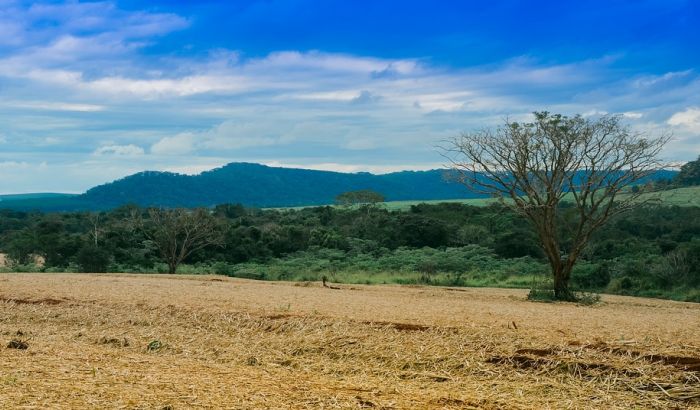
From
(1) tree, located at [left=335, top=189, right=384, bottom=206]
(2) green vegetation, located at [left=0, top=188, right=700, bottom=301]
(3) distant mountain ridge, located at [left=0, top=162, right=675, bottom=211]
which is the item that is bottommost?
(2) green vegetation, located at [left=0, top=188, right=700, bottom=301]

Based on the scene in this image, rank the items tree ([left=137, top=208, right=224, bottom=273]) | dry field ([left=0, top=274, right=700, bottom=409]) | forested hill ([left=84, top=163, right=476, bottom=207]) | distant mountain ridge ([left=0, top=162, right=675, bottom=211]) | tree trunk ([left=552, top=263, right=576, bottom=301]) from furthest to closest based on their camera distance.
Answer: forested hill ([left=84, top=163, right=476, bottom=207]) → distant mountain ridge ([left=0, top=162, right=675, bottom=211]) → tree ([left=137, top=208, right=224, bottom=273]) → tree trunk ([left=552, top=263, right=576, bottom=301]) → dry field ([left=0, top=274, right=700, bottom=409])

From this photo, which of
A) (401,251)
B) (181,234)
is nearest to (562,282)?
(181,234)

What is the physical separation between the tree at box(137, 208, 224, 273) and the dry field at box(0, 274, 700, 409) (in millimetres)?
25709

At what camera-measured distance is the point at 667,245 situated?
45.0 m

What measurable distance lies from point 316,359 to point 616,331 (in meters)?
4.97

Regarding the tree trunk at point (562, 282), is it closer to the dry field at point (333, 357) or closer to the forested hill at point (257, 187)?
the dry field at point (333, 357)

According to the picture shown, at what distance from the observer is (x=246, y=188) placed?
6344 inches

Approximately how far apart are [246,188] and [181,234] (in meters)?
118

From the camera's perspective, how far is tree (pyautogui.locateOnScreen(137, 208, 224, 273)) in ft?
137

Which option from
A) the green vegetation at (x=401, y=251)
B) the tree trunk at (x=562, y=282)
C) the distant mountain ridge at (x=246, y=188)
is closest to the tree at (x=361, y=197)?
the green vegetation at (x=401, y=251)

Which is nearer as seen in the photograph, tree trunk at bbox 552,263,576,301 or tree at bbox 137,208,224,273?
tree trunk at bbox 552,263,576,301

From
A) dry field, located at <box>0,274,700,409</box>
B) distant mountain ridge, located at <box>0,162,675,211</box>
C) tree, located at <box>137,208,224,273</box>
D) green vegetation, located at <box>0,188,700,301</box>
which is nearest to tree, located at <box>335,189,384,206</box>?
green vegetation, located at <box>0,188,700,301</box>

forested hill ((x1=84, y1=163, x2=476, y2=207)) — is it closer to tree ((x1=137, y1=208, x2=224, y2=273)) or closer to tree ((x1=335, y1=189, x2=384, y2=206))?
tree ((x1=335, y1=189, x2=384, y2=206))

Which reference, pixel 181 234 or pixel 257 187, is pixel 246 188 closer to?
pixel 257 187
